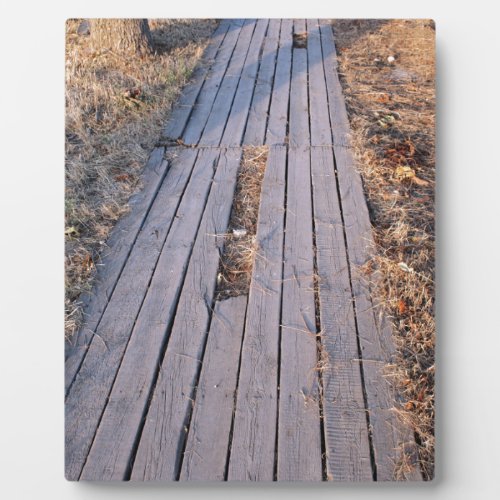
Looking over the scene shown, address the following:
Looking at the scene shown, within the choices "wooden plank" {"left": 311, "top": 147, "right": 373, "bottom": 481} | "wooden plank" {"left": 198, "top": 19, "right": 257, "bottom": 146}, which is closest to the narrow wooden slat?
"wooden plank" {"left": 311, "top": 147, "right": 373, "bottom": 481}

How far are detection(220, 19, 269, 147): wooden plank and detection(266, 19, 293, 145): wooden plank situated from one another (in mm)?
81

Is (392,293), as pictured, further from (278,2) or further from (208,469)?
(278,2)

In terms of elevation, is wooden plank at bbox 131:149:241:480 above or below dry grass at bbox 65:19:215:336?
below

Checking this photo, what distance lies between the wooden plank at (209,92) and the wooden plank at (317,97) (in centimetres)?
28

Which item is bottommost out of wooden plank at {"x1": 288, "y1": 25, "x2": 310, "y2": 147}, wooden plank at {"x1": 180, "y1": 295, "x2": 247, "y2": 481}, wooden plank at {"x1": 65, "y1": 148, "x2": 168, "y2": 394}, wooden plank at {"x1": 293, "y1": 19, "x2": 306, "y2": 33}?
wooden plank at {"x1": 180, "y1": 295, "x2": 247, "y2": 481}

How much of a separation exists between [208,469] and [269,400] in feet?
0.85

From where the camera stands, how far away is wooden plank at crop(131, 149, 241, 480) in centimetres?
201

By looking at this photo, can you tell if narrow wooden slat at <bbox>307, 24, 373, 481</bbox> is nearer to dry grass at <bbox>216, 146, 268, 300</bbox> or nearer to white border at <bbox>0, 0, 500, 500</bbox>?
dry grass at <bbox>216, 146, 268, 300</bbox>

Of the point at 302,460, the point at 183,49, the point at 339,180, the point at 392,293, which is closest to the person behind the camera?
the point at 302,460

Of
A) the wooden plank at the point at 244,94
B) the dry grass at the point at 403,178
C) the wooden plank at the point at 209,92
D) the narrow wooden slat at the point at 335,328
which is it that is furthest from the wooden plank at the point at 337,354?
the wooden plank at the point at 209,92

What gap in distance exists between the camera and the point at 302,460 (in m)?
2.00

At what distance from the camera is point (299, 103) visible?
8.55 feet

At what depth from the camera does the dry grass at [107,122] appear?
2307 millimetres
